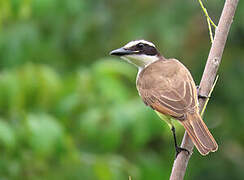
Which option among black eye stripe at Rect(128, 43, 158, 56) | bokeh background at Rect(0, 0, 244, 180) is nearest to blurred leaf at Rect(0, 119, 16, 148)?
bokeh background at Rect(0, 0, 244, 180)

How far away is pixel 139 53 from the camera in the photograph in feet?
13.9

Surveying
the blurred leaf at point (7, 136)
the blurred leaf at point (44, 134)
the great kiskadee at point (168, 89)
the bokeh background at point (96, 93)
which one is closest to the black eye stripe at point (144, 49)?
the great kiskadee at point (168, 89)

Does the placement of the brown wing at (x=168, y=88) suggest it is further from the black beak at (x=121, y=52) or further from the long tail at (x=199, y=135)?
the black beak at (x=121, y=52)

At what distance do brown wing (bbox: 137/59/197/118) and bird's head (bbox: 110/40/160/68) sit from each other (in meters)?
0.06

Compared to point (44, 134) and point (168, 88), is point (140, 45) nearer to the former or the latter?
point (168, 88)

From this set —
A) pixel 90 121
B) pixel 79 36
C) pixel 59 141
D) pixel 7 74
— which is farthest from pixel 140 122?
pixel 79 36

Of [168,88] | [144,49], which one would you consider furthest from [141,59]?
[168,88]

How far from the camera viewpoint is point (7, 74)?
4961mm

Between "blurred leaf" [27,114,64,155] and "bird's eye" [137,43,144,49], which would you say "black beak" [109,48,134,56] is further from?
"blurred leaf" [27,114,64,155]

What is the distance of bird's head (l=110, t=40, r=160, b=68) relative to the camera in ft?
13.1

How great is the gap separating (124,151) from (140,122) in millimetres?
1045

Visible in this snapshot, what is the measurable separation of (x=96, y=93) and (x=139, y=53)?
42.7 inches

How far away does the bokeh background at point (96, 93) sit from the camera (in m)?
4.82

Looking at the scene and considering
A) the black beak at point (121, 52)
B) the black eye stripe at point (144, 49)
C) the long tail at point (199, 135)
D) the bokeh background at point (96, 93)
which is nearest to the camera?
the long tail at point (199, 135)
